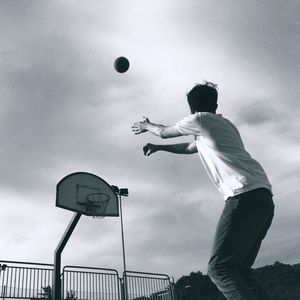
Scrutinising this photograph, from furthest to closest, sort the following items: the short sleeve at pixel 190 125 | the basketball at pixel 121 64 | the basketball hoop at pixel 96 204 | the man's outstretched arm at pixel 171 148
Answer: the basketball hoop at pixel 96 204 → the basketball at pixel 121 64 → the man's outstretched arm at pixel 171 148 → the short sleeve at pixel 190 125

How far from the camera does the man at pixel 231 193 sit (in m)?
2.75

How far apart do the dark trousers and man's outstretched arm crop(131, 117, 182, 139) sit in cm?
90

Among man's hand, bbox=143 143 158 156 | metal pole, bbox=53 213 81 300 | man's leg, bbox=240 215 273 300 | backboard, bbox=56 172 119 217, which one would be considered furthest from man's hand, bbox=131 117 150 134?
backboard, bbox=56 172 119 217

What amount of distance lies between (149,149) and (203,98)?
79 centimetres

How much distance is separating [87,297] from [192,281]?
182 ft

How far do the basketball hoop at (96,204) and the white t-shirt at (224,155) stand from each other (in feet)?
31.9

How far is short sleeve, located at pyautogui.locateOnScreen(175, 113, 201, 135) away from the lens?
10.8 feet

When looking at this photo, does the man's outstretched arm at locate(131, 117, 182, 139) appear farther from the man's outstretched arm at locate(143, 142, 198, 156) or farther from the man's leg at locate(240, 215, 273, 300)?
the man's leg at locate(240, 215, 273, 300)

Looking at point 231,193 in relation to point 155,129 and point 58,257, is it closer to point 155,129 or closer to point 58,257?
point 155,129

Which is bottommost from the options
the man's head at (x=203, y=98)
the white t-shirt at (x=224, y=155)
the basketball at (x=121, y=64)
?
the white t-shirt at (x=224, y=155)

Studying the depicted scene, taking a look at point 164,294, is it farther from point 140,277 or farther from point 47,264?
point 47,264

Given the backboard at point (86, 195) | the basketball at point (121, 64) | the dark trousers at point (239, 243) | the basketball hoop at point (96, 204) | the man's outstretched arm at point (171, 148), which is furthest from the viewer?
the basketball hoop at point (96, 204)

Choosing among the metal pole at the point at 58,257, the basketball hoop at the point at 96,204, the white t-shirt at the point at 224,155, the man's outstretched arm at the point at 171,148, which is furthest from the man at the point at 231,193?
the basketball hoop at the point at 96,204

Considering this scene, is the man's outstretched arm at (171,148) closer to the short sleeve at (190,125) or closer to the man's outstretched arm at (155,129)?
the man's outstretched arm at (155,129)
